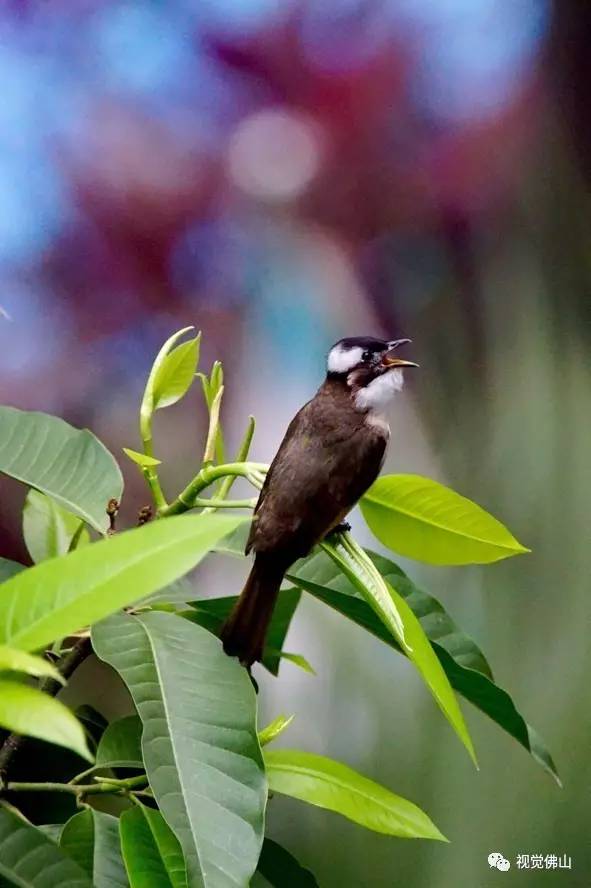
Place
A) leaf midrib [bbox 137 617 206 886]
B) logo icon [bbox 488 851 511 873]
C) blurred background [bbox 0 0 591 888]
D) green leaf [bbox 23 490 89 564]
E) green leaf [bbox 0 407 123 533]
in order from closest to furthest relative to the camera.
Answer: leaf midrib [bbox 137 617 206 886] → green leaf [bbox 0 407 123 533] → green leaf [bbox 23 490 89 564] → blurred background [bbox 0 0 591 888] → logo icon [bbox 488 851 511 873]

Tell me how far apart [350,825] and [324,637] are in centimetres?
26

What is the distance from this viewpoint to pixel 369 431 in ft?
2.27

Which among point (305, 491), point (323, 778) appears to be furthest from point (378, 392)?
point (323, 778)

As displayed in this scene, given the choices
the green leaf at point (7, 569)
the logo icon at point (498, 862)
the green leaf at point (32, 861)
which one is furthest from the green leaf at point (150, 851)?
the logo icon at point (498, 862)

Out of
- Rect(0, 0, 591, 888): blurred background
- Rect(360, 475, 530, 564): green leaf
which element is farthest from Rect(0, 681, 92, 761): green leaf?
Rect(0, 0, 591, 888): blurred background

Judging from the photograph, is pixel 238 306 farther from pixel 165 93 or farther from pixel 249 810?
pixel 249 810

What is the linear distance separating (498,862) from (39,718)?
1054mm

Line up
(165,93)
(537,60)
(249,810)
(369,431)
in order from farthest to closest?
(537,60), (165,93), (369,431), (249,810)

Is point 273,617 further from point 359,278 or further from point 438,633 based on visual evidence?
point 359,278

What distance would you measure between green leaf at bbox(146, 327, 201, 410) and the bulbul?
11 cm

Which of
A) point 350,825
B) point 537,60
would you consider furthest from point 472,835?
point 537,60

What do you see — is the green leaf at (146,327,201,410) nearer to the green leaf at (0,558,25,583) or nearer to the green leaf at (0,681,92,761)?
the green leaf at (0,558,25,583)

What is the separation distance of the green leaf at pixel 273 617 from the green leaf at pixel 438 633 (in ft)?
0.25

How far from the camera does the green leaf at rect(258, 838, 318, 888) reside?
736 mm
